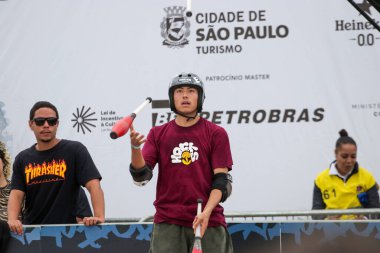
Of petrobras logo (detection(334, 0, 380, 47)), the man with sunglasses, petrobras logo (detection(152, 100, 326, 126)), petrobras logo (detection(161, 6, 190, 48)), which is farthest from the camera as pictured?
petrobras logo (detection(161, 6, 190, 48))

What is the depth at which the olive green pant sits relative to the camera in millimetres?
5629

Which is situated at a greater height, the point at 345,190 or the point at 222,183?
the point at 345,190

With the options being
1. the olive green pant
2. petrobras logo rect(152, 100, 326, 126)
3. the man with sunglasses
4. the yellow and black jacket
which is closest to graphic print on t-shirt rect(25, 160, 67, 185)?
the man with sunglasses

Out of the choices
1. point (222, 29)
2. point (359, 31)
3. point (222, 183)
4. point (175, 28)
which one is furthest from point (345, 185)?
point (222, 183)

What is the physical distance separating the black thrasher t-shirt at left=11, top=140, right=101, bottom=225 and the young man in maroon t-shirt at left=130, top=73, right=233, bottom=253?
1.14 meters

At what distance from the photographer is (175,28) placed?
32.2ft

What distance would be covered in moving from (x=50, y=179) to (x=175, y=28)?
11.7ft

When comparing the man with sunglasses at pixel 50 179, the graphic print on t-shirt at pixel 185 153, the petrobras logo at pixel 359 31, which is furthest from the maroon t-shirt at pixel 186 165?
the petrobras logo at pixel 359 31

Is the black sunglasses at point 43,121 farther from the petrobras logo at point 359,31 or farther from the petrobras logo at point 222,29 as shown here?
the petrobras logo at point 359,31

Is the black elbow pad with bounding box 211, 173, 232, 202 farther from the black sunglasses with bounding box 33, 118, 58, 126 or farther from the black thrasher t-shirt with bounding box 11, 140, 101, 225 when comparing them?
the black sunglasses with bounding box 33, 118, 58, 126

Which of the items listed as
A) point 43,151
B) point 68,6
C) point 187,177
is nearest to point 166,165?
point 187,177

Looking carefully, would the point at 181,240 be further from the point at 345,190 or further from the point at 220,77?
the point at 220,77

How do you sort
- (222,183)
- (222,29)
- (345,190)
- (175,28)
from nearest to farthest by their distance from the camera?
(222,183) < (345,190) < (222,29) < (175,28)

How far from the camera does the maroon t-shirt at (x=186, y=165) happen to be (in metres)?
5.62
